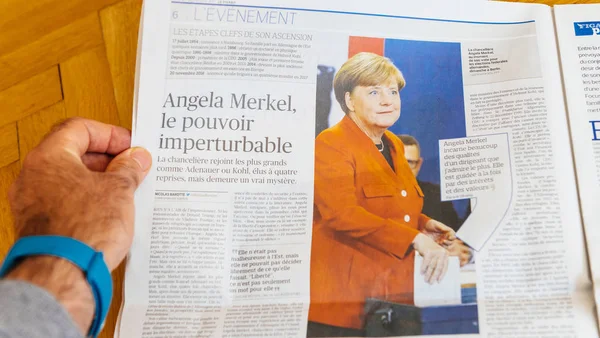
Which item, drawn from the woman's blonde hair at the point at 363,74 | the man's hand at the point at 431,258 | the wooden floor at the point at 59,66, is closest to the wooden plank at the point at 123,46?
the wooden floor at the point at 59,66

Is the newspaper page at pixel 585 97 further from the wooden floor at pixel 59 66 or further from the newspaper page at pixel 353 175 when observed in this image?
the wooden floor at pixel 59 66

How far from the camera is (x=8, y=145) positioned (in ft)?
1.61

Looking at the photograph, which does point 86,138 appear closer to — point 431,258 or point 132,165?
point 132,165

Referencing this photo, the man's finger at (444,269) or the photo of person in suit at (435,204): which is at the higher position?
the photo of person in suit at (435,204)

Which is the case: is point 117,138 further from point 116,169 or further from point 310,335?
point 310,335

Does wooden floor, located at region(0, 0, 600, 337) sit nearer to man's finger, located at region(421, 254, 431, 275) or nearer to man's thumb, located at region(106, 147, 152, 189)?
man's thumb, located at region(106, 147, 152, 189)

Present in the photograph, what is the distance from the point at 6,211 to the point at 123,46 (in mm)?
210

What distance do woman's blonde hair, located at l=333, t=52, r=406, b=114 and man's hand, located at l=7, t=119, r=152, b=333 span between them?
210 mm

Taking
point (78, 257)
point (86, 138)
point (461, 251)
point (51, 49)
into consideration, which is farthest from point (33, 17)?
point (461, 251)

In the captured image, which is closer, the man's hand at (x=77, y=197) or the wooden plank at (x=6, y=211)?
the man's hand at (x=77, y=197)

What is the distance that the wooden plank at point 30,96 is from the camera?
1.63ft

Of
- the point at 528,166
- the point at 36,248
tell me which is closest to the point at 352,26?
the point at 528,166

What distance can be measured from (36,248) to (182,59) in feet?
0.77

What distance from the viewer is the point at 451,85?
510mm
